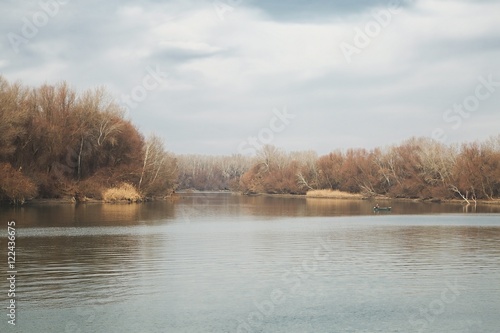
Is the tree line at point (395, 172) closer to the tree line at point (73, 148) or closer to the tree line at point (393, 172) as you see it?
the tree line at point (393, 172)

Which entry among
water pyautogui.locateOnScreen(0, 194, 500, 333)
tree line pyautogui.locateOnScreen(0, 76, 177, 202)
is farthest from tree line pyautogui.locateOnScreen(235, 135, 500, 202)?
water pyautogui.locateOnScreen(0, 194, 500, 333)

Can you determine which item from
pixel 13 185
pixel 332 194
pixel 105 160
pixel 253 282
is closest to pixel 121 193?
pixel 105 160

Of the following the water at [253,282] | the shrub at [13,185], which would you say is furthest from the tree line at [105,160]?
the water at [253,282]

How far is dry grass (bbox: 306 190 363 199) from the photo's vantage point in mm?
92625

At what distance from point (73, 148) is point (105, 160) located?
3928mm

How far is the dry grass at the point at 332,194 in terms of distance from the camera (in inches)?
3647

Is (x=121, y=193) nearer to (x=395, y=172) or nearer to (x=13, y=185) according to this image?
(x=13, y=185)

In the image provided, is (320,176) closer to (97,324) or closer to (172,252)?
(172,252)

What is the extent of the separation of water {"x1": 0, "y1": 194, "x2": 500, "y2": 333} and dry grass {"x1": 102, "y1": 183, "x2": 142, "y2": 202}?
29.8 meters

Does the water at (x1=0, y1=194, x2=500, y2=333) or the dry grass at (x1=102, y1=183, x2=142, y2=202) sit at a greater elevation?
the dry grass at (x1=102, y1=183, x2=142, y2=202)

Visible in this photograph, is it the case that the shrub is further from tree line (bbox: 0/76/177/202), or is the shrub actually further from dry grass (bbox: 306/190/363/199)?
dry grass (bbox: 306/190/363/199)

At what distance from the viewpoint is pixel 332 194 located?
9538 centimetres

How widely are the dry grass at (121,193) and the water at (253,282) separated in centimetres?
2981

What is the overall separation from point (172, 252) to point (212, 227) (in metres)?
11.0
